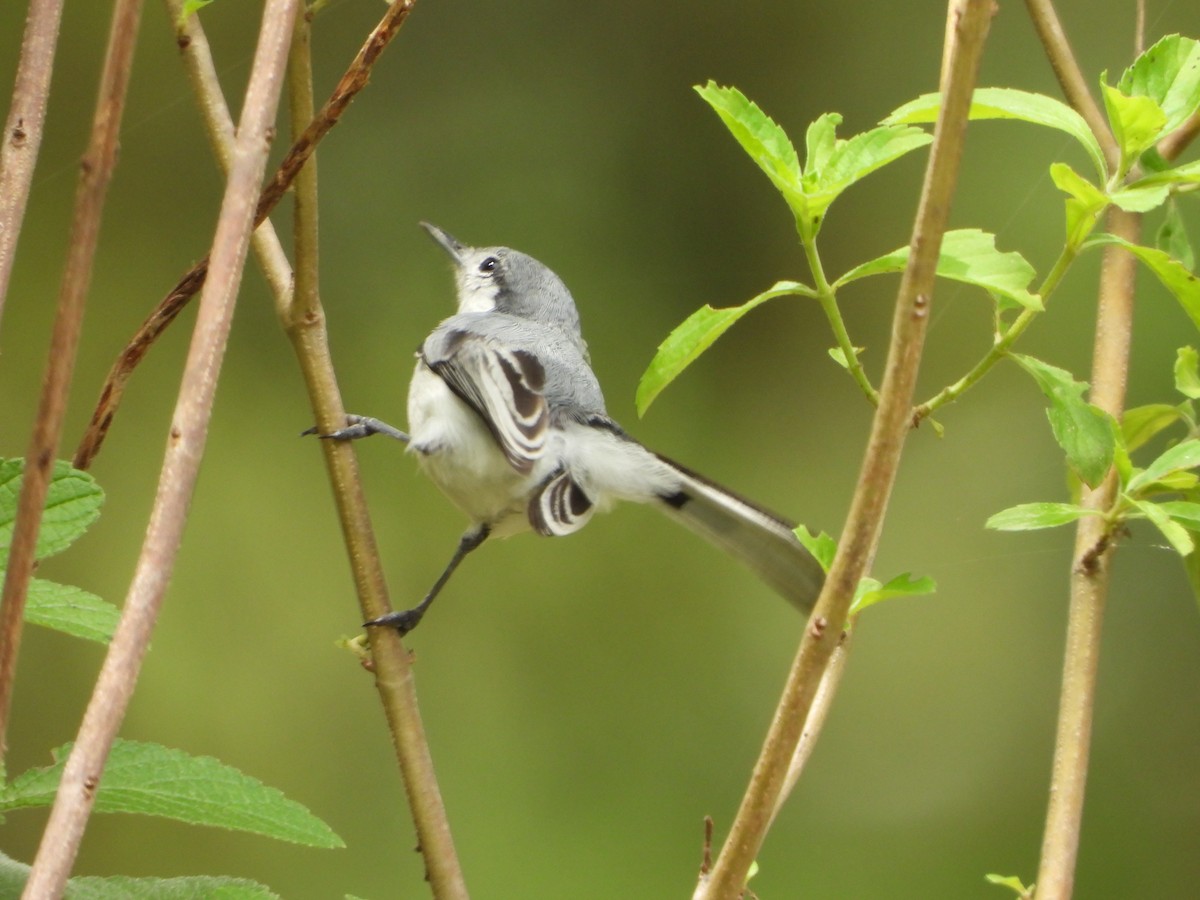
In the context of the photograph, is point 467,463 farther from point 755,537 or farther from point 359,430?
point 755,537

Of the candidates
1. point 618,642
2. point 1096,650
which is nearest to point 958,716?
point 618,642

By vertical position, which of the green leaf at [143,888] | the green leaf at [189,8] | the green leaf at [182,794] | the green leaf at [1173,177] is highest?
the green leaf at [1173,177]

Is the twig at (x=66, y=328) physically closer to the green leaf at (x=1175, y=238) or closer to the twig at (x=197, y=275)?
the twig at (x=197, y=275)

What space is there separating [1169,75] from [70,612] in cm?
52

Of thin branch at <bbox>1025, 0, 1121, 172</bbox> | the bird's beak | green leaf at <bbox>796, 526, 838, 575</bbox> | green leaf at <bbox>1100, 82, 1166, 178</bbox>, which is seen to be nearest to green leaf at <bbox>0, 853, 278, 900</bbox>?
green leaf at <bbox>796, 526, 838, 575</bbox>

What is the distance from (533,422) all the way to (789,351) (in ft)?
4.71

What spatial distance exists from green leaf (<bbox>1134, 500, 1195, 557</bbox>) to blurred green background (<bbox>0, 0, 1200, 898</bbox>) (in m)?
1.55

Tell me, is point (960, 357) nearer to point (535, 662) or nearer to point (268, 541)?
point (535, 662)

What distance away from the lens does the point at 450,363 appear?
1.17 metres

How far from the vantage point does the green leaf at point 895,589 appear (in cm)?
48

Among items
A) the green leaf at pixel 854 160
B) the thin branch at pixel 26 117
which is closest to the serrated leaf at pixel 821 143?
the green leaf at pixel 854 160

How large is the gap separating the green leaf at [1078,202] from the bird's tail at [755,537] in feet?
0.78

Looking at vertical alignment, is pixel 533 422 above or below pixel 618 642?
below

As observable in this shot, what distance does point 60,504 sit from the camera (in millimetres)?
443
